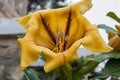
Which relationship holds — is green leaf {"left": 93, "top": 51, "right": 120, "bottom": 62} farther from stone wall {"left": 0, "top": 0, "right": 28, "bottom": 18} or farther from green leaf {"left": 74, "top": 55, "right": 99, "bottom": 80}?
stone wall {"left": 0, "top": 0, "right": 28, "bottom": 18}

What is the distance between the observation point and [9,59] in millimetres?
2285

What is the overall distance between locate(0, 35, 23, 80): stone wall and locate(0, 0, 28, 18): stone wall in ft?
2.28

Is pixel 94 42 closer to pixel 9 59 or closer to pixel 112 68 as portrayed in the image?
pixel 112 68

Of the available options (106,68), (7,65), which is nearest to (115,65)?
(106,68)

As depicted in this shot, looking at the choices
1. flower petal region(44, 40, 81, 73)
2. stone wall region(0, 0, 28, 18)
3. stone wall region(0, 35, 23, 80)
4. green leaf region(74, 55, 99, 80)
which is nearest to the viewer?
flower petal region(44, 40, 81, 73)

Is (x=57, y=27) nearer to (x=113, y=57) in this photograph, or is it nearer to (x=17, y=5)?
(x=113, y=57)

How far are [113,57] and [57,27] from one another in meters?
0.14

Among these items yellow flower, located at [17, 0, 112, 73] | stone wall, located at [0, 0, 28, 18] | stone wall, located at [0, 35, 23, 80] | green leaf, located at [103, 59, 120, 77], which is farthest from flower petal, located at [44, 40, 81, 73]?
stone wall, located at [0, 0, 28, 18]

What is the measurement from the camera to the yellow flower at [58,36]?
647 mm

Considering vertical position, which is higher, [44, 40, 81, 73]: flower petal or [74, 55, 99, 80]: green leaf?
[44, 40, 81, 73]: flower petal

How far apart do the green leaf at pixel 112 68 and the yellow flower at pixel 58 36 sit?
9cm

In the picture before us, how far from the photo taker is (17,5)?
3.64m

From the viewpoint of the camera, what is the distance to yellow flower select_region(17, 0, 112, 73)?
0.65 meters

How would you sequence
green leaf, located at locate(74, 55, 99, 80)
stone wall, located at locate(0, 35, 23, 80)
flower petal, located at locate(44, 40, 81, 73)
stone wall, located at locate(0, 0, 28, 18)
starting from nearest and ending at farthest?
1. flower petal, located at locate(44, 40, 81, 73)
2. green leaf, located at locate(74, 55, 99, 80)
3. stone wall, located at locate(0, 35, 23, 80)
4. stone wall, located at locate(0, 0, 28, 18)
